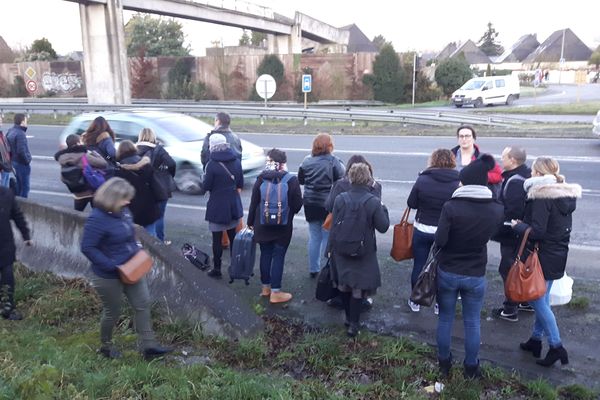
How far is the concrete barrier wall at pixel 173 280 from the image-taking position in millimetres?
5359

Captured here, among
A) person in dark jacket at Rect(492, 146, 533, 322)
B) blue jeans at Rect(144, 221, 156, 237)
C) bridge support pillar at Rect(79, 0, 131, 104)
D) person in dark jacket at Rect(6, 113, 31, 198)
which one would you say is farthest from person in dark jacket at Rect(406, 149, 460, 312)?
bridge support pillar at Rect(79, 0, 131, 104)

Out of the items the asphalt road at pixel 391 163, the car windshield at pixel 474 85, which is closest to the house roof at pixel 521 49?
the car windshield at pixel 474 85

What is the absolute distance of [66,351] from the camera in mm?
5012

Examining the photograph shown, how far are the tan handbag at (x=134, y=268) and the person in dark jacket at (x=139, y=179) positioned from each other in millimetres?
2209

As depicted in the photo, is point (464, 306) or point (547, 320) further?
point (547, 320)

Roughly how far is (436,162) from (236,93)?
130 feet

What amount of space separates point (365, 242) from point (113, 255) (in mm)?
2160

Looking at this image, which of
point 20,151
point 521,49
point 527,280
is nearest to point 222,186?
point 527,280

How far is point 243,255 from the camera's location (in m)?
6.40

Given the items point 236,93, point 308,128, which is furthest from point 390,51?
point 308,128

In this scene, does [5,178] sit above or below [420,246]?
above

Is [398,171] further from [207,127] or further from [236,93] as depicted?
[236,93]

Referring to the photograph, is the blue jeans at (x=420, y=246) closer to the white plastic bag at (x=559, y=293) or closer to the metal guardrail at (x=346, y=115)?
the white plastic bag at (x=559, y=293)

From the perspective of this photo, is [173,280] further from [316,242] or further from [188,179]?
[188,179]
